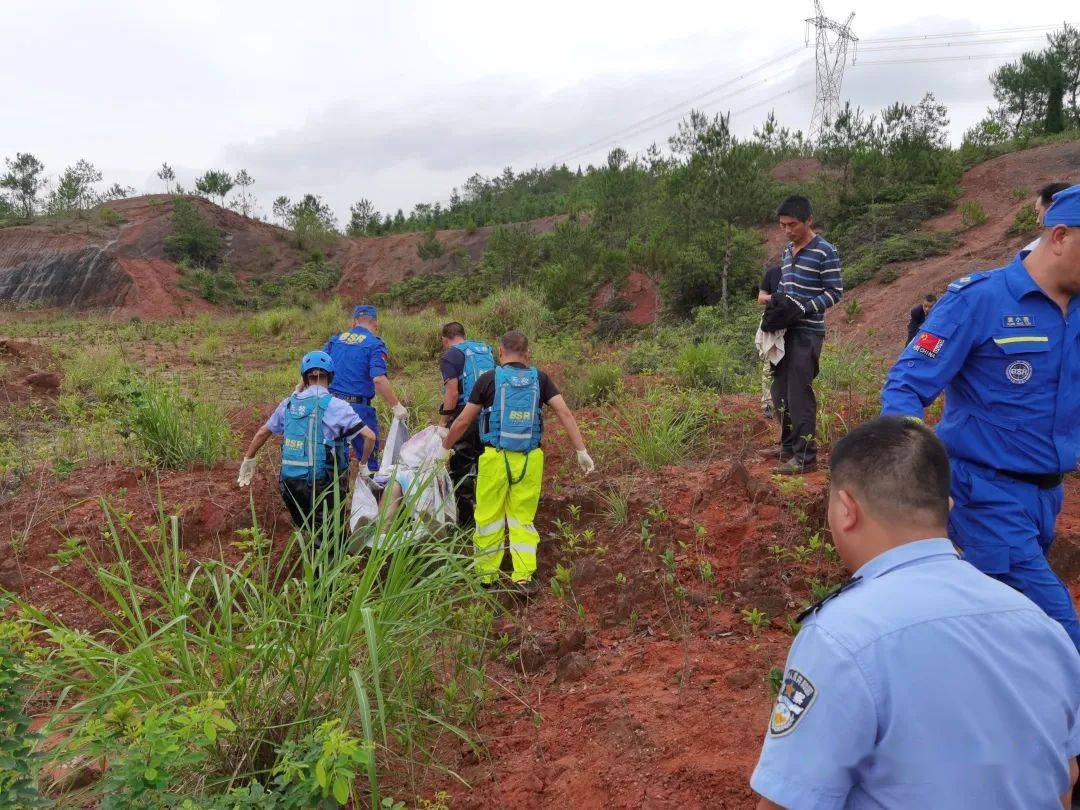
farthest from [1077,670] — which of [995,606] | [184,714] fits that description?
[184,714]

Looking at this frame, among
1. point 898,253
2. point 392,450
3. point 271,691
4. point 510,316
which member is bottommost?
point 271,691

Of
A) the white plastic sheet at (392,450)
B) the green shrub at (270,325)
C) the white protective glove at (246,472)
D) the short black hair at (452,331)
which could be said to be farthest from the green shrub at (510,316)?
the white protective glove at (246,472)

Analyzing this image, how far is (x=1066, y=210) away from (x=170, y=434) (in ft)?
20.1

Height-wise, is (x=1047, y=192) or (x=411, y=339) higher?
(x=1047, y=192)

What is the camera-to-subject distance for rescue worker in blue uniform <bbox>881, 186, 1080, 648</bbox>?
2.27 metres

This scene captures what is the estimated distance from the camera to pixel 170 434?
6.25 meters

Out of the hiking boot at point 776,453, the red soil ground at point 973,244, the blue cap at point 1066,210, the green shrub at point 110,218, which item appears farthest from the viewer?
the green shrub at point 110,218

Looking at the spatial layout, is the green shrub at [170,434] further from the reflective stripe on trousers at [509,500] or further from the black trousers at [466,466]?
the reflective stripe on trousers at [509,500]

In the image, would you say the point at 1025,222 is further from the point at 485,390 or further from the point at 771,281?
the point at 485,390

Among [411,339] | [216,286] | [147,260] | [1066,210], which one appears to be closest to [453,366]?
[1066,210]

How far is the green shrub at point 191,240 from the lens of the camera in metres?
33.7

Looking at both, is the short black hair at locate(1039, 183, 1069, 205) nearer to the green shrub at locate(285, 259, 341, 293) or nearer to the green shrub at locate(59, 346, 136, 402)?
the green shrub at locate(59, 346, 136, 402)

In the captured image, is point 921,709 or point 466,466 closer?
point 921,709

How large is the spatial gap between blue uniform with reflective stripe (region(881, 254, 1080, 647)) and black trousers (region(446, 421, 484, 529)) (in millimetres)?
3283
